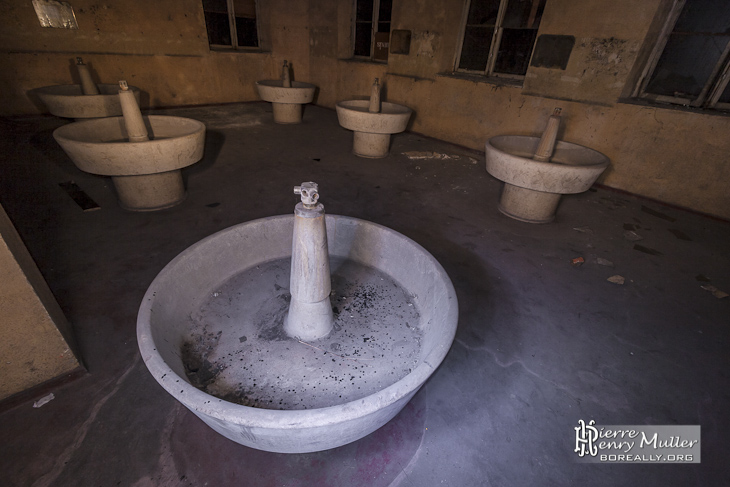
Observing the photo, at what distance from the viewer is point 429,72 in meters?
6.32

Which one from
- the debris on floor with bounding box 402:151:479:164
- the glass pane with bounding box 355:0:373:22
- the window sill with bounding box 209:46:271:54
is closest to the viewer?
the debris on floor with bounding box 402:151:479:164

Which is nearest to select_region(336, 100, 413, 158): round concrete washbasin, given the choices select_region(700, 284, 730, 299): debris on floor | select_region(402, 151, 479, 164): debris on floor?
select_region(402, 151, 479, 164): debris on floor

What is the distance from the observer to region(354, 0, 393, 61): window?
23.7 feet

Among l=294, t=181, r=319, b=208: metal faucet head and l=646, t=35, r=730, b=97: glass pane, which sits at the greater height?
l=646, t=35, r=730, b=97: glass pane

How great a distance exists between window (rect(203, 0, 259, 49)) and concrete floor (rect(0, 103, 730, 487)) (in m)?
5.49

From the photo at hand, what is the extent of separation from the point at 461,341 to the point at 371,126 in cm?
381

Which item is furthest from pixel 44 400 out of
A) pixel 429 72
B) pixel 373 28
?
pixel 373 28

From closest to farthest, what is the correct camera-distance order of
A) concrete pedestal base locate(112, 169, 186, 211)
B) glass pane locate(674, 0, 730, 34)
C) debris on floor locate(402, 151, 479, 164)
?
1. concrete pedestal base locate(112, 169, 186, 211)
2. glass pane locate(674, 0, 730, 34)
3. debris on floor locate(402, 151, 479, 164)

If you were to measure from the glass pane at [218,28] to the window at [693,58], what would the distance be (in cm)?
888

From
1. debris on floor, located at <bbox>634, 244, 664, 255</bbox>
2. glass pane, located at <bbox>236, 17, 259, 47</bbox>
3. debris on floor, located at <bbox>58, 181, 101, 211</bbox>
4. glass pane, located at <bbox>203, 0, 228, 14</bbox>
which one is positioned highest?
glass pane, located at <bbox>203, 0, 228, 14</bbox>

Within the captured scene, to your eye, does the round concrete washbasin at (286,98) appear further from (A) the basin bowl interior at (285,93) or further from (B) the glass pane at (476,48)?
(B) the glass pane at (476,48)

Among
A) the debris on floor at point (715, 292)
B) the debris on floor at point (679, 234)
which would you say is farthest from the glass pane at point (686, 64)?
the debris on floor at point (715, 292)

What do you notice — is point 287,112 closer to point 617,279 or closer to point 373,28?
point 373,28

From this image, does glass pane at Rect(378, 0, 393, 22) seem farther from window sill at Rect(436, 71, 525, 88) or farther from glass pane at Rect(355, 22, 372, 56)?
window sill at Rect(436, 71, 525, 88)
